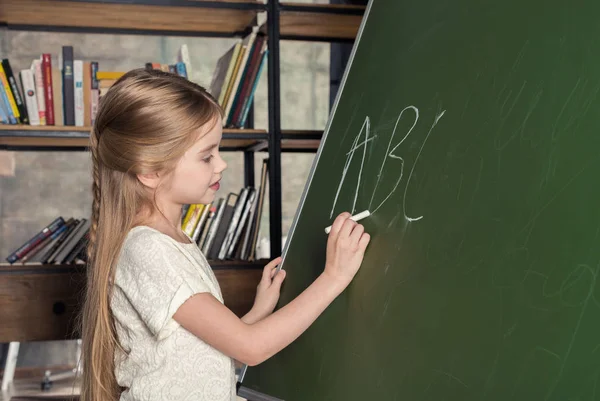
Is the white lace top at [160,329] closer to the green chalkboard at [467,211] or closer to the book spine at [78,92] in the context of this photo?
the green chalkboard at [467,211]

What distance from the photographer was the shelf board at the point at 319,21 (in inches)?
94.0

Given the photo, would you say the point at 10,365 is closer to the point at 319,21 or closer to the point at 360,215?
the point at 319,21

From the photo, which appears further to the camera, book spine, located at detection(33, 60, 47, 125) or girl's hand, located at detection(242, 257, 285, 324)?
book spine, located at detection(33, 60, 47, 125)

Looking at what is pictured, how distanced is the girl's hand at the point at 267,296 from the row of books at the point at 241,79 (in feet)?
3.70

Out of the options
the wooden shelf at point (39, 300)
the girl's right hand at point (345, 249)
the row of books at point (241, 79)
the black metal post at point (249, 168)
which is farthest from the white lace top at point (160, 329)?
the black metal post at point (249, 168)

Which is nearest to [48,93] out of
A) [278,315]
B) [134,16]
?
[134,16]

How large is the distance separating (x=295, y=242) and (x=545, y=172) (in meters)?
0.66

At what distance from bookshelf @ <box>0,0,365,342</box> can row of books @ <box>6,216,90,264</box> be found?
4.1 inches

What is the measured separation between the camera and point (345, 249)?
3.69 ft

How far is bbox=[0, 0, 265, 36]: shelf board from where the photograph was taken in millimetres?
2354

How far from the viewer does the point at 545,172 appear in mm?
799

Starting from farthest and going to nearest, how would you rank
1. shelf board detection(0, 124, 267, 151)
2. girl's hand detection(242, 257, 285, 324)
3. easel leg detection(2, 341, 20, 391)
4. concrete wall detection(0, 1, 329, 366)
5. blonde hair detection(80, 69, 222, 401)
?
concrete wall detection(0, 1, 329, 366) → easel leg detection(2, 341, 20, 391) → shelf board detection(0, 124, 267, 151) → girl's hand detection(242, 257, 285, 324) → blonde hair detection(80, 69, 222, 401)

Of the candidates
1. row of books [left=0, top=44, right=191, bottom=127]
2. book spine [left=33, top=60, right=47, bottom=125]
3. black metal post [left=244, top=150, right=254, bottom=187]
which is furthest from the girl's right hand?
black metal post [left=244, top=150, right=254, bottom=187]

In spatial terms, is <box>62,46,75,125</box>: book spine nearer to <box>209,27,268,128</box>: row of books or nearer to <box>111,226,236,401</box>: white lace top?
<box>209,27,268,128</box>: row of books
